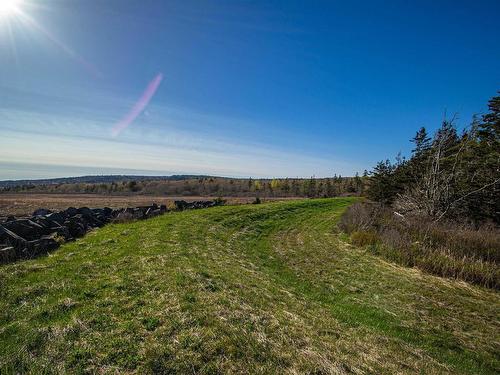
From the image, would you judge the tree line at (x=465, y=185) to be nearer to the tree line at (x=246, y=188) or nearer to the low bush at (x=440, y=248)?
the low bush at (x=440, y=248)

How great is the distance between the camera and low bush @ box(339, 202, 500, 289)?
1231 centimetres

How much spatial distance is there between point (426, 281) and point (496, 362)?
5407 millimetres

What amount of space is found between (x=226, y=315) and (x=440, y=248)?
12713mm

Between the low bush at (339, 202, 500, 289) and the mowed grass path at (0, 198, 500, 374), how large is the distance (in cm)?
92

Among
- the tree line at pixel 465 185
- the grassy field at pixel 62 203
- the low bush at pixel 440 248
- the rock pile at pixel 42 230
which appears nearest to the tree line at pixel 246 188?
the grassy field at pixel 62 203

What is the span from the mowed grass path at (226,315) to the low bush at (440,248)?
3.02 ft

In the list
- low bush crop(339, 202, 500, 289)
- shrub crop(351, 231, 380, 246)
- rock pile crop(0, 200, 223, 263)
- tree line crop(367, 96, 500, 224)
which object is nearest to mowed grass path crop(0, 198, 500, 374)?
rock pile crop(0, 200, 223, 263)

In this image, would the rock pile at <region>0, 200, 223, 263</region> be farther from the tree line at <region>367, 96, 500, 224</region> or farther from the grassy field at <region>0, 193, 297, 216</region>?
the tree line at <region>367, 96, 500, 224</region>

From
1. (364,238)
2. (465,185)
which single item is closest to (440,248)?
(364,238)

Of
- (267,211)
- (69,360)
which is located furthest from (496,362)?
(267,211)

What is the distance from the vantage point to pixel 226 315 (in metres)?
6.59

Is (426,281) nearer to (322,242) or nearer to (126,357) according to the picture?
(322,242)

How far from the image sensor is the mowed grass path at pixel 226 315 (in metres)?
4.93

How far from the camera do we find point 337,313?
339 inches
